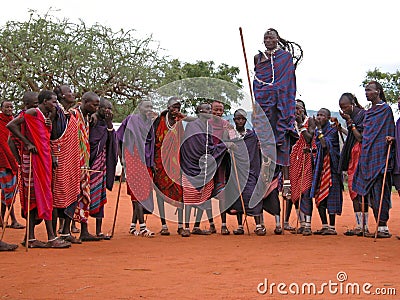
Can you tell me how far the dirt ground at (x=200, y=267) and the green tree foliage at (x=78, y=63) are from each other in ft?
53.1

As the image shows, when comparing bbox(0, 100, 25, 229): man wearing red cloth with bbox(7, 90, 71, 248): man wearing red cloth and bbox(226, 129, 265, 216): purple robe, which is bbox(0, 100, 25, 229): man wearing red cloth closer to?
bbox(7, 90, 71, 248): man wearing red cloth

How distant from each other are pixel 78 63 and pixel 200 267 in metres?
19.8

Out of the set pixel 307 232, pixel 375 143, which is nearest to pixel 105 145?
pixel 307 232

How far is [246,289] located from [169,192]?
4789 mm

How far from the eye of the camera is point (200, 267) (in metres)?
7.01

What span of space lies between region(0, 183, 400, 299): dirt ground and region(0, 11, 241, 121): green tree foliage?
16.2 meters

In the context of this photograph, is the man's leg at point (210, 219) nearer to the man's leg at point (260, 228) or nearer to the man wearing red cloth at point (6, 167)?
Answer: the man's leg at point (260, 228)

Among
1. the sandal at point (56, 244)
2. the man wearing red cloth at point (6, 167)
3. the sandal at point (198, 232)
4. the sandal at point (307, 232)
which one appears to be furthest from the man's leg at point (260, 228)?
the man wearing red cloth at point (6, 167)

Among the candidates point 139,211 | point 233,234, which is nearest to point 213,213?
point 233,234

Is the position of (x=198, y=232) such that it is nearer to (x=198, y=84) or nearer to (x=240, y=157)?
(x=240, y=157)

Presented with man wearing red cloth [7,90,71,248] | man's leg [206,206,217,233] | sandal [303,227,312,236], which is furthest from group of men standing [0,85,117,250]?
sandal [303,227,312,236]

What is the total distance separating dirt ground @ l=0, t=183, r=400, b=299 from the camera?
18.9ft

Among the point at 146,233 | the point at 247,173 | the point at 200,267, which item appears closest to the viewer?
the point at 200,267

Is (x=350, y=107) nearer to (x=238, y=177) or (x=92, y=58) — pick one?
(x=238, y=177)
